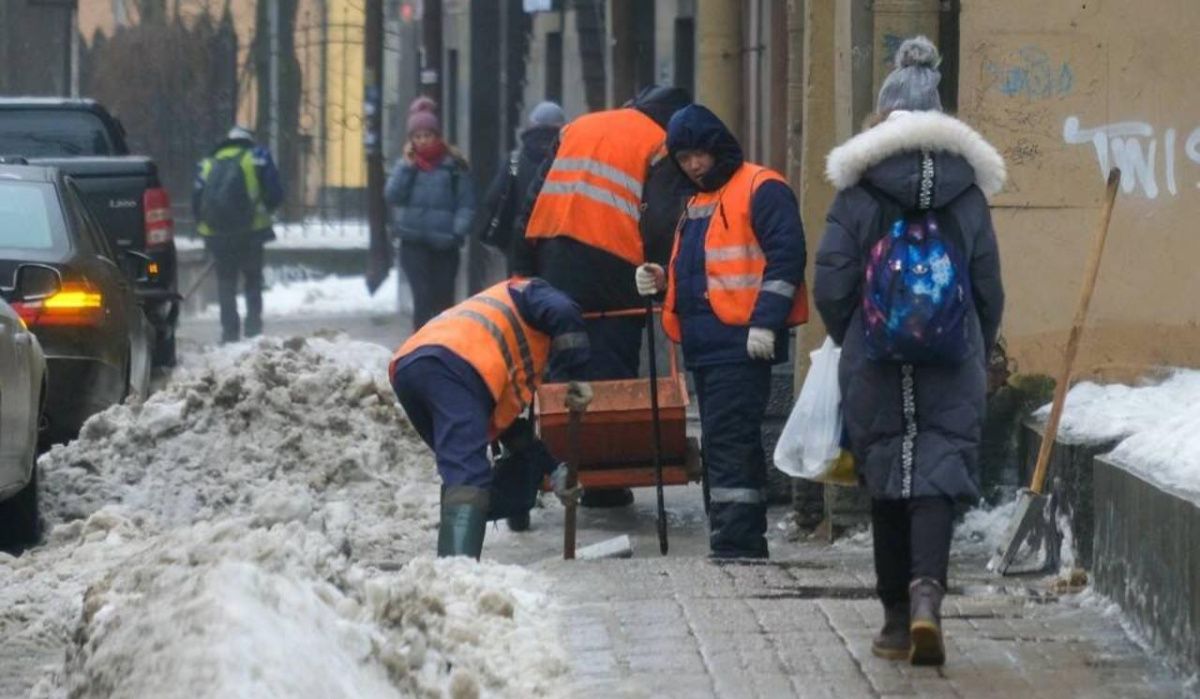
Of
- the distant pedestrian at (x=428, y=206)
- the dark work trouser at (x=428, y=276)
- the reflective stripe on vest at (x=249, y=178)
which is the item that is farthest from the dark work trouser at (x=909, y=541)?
the reflective stripe on vest at (x=249, y=178)

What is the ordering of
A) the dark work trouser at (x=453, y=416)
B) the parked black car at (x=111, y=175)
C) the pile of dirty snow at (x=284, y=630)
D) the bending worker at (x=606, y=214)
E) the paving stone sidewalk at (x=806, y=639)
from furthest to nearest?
the parked black car at (x=111, y=175) → the bending worker at (x=606, y=214) → the dark work trouser at (x=453, y=416) → the paving stone sidewalk at (x=806, y=639) → the pile of dirty snow at (x=284, y=630)

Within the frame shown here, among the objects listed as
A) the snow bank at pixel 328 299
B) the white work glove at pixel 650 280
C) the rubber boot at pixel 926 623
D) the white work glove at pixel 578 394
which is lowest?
the snow bank at pixel 328 299

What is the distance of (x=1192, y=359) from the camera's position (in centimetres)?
1009

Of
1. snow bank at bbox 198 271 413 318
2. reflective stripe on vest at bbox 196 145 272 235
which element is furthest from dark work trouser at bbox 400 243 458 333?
snow bank at bbox 198 271 413 318

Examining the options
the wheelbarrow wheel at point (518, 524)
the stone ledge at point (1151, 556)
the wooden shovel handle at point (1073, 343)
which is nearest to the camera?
the stone ledge at point (1151, 556)

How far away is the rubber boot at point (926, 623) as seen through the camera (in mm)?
6961

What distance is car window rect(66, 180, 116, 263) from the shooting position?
12.8 m

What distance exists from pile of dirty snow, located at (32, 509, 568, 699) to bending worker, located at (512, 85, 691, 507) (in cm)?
375

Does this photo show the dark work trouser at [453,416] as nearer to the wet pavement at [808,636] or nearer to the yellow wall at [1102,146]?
the wet pavement at [808,636]

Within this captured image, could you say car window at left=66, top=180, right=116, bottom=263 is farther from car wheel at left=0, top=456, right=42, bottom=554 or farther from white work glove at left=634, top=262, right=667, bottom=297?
white work glove at left=634, top=262, right=667, bottom=297

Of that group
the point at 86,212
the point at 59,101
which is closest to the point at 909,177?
the point at 86,212

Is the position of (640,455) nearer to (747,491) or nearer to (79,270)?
(747,491)

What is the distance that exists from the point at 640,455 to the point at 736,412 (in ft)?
3.62

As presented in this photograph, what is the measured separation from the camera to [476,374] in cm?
883
